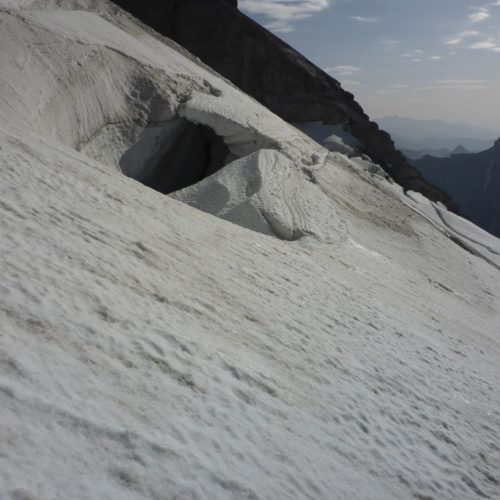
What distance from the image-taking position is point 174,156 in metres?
9.03

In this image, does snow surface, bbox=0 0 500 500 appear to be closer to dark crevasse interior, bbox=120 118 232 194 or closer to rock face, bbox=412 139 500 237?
dark crevasse interior, bbox=120 118 232 194

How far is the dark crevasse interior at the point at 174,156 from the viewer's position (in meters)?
7.76

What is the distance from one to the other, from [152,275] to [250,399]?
3.91 ft

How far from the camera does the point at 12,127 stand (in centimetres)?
495

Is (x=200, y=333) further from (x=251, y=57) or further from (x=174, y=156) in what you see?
(x=251, y=57)

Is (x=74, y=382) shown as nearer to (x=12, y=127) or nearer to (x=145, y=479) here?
(x=145, y=479)

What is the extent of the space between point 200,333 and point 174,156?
6.35 meters

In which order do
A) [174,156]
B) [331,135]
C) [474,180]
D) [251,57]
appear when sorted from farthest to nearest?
1. [474,180]
2. [251,57]
3. [331,135]
4. [174,156]

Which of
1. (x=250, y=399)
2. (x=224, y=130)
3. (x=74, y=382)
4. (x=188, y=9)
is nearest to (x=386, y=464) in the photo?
(x=250, y=399)

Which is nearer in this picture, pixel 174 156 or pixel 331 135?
pixel 174 156

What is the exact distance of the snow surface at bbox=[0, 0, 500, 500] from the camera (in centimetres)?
212

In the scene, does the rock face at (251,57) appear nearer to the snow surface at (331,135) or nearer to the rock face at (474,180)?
the snow surface at (331,135)

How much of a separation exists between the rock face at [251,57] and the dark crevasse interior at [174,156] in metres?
13.8

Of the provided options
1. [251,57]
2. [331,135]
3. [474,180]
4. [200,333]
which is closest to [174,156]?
[200,333]
